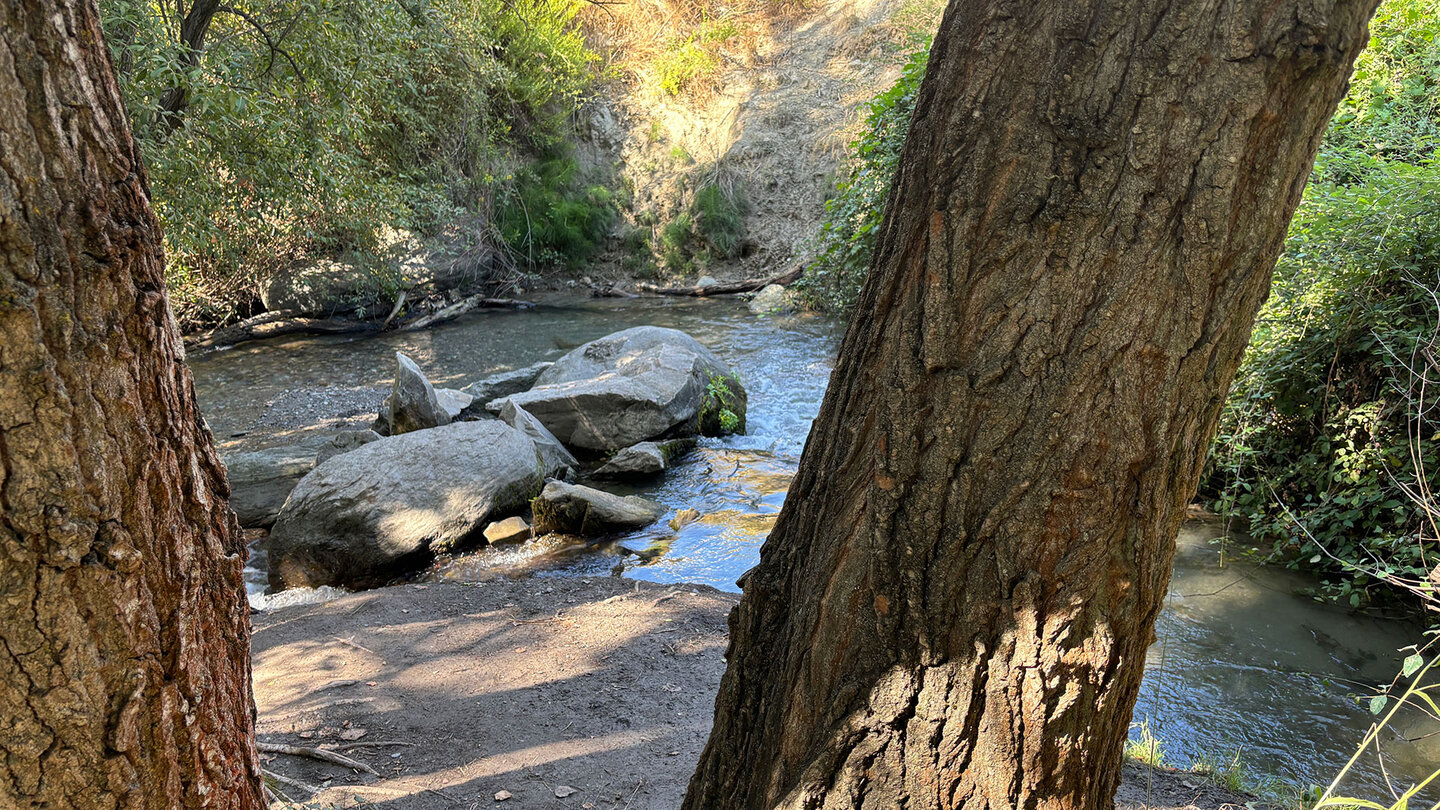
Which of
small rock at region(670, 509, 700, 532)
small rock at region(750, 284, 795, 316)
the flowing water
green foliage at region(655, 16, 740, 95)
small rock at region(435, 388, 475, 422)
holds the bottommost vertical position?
small rock at region(670, 509, 700, 532)

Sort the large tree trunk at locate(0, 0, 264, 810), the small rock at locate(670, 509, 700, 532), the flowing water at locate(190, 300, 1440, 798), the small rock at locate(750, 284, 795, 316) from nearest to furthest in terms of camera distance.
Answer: the large tree trunk at locate(0, 0, 264, 810), the flowing water at locate(190, 300, 1440, 798), the small rock at locate(670, 509, 700, 532), the small rock at locate(750, 284, 795, 316)

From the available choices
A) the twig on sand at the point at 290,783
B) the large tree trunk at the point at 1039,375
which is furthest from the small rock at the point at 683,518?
the large tree trunk at the point at 1039,375

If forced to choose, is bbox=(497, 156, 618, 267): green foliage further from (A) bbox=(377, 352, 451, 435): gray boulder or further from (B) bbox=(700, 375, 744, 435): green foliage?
(A) bbox=(377, 352, 451, 435): gray boulder

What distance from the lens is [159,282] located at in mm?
1420

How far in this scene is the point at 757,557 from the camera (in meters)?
6.20

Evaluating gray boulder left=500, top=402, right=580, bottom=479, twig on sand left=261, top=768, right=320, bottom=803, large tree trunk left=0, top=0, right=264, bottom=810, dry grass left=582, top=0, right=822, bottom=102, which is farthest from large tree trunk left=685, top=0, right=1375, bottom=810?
dry grass left=582, top=0, right=822, bottom=102

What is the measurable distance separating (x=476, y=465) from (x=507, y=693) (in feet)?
9.64

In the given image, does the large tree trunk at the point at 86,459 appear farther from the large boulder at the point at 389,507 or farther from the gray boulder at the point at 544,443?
the gray boulder at the point at 544,443

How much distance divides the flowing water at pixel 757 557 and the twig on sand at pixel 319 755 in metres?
2.78

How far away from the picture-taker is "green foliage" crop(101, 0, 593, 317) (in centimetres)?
714

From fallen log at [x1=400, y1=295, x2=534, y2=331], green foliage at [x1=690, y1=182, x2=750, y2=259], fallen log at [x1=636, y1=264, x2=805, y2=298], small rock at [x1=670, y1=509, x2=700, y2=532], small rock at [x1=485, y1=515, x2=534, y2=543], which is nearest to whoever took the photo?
small rock at [x1=485, y1=515, x2=534, y2=543]

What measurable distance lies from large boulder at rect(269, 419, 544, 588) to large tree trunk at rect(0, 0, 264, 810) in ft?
14.5

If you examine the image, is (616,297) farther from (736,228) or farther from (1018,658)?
(1018,658)

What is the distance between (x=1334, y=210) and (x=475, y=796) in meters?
5.49
